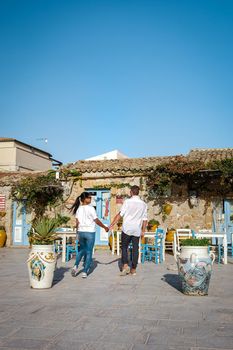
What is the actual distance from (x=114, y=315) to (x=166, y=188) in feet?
33.4

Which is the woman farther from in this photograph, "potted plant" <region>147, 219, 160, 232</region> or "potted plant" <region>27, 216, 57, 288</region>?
"potted plant" <region>147, 219, 160, 232</region>

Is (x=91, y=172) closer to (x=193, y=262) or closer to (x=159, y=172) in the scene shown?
(x=159, y=172)

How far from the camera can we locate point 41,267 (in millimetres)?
5805

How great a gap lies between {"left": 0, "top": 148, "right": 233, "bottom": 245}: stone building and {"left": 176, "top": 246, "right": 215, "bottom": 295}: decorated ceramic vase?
26.8 ft

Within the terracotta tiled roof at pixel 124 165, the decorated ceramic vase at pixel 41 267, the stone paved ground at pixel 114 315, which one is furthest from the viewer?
the terracotta tiled roof at pixel 124 165

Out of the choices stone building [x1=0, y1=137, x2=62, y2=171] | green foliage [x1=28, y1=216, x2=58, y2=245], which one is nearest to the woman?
green foliage [x1=28, y1=216, x2=58, y2=245]

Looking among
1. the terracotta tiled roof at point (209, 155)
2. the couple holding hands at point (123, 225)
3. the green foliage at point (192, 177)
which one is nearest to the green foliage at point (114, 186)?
the green foliage at point (192, 177)

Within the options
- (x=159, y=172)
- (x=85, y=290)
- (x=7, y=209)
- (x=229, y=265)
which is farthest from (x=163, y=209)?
(x=85, y=290)

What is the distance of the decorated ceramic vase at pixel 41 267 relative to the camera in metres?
5.83

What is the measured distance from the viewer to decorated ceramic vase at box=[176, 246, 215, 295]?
207 inches

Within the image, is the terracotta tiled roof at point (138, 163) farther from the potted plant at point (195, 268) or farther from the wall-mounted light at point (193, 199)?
the potted plant at point (195, 268)

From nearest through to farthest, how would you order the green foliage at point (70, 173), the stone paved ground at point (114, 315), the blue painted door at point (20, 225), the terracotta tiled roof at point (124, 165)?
the stone paved ground at point (114, 315), the terracotta tiled roof at point (124, 165), the green foliage at point (70, 173), the blue painted door at point (20, 225)

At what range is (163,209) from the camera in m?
14.1

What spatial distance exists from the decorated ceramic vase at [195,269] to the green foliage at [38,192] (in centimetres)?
1046
